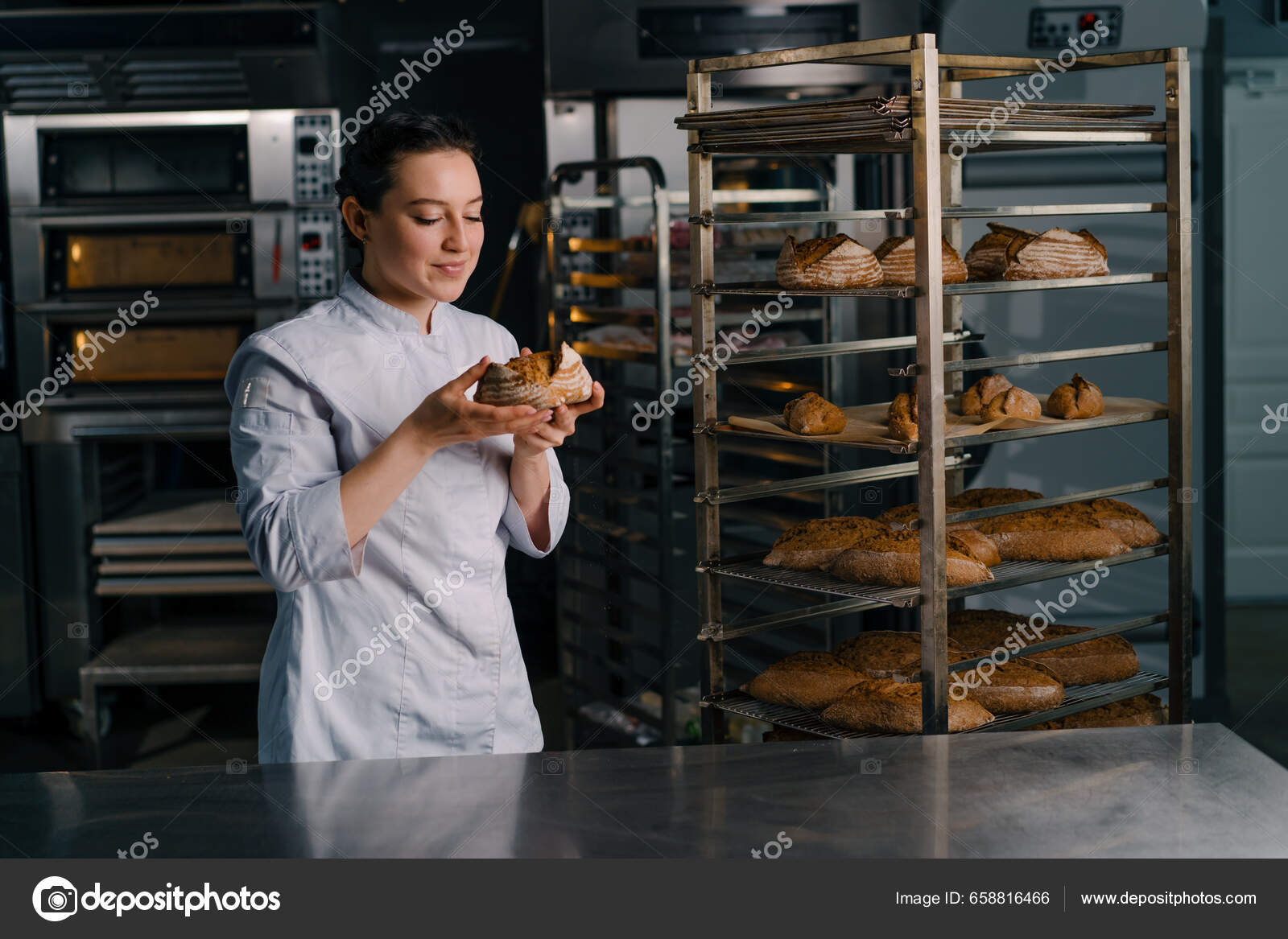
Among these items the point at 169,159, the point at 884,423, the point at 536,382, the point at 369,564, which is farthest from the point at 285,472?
the point at 169,159

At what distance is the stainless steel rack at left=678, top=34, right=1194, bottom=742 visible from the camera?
1939mm

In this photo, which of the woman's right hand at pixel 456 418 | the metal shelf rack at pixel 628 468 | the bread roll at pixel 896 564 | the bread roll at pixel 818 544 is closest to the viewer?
the woman's right hand at pixel 456 418

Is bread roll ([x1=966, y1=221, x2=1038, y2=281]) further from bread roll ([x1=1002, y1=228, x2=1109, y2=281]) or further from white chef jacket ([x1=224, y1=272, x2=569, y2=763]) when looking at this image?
white chef jacket ([x1=224, y1=272, x2=569, y2=763])

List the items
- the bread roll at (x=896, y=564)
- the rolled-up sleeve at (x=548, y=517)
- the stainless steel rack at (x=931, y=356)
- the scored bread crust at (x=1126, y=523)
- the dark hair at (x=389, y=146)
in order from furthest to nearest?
the scored bread crust at (x=1126, y=523)
the bread roll at (x=896, y=564)
the stainless steel rack at (x=931, y=356)
the rolled-up sleeve at (x=548, y=517)
the dark hair at (x=389, y=146)

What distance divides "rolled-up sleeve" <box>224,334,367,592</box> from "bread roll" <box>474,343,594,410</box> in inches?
8.6

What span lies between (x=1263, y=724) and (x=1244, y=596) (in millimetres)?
1919

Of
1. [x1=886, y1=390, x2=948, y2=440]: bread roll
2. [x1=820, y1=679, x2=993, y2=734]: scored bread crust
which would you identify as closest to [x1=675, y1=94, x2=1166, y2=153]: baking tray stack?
[x1=886, y1=390, x2=948, y2=440]: bread roll

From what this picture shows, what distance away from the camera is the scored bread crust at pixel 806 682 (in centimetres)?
216

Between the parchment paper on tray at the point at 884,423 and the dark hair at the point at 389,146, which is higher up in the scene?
the dark hair at the point at 389,146

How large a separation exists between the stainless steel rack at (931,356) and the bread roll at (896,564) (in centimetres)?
3

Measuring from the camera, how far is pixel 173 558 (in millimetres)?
4090

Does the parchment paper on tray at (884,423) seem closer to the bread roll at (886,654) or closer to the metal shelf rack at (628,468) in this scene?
the bread roll at (886,654)

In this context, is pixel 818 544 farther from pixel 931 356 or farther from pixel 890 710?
pixel 931 356

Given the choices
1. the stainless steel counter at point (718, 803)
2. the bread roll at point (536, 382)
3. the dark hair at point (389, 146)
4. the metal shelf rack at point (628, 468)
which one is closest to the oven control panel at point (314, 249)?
the metal shelf rack at point (628, 468)
